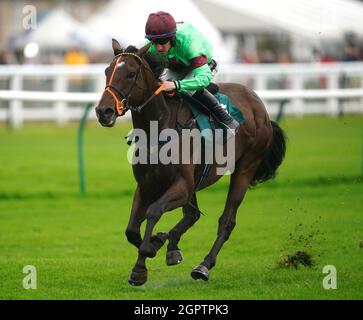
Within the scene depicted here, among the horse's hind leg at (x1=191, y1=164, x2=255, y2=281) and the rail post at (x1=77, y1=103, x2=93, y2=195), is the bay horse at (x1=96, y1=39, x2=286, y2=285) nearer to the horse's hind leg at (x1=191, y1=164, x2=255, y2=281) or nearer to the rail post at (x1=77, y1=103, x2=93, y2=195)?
the horse's hind leg at (x1=191, y1=164, x2=255, y2=281)

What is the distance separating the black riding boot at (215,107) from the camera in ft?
22.7

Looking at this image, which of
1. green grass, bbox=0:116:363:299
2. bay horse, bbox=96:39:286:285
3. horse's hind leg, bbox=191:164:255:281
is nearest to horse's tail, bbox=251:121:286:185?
horse's hind leg, bbox=191:164:255:281

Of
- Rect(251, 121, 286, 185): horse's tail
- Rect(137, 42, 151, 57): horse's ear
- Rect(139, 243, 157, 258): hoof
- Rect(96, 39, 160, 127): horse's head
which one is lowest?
Rect(139, 243, 157, 258): hoof

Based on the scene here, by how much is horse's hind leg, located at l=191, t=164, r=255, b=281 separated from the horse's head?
1.27 meters

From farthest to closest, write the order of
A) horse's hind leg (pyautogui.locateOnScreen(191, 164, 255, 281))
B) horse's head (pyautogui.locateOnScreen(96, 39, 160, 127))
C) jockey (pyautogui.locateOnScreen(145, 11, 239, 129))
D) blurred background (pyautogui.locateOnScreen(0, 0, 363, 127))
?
1. blurred background (pyautogui.locateOnScreen(0, 0, 363, 127))
2. horse's hind leg (pyautogui.locateOnScreen(191, 164, 255, 281))
3. jockey (pyautogui.locateOnScreen(145, 11, 239, 129))
4. horse's head (pyautogui.locateOnScreen(96, 39, 160, 127))

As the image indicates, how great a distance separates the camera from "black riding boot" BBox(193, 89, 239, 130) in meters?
6.93

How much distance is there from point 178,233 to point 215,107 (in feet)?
3.27

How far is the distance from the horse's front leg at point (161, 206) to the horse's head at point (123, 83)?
66 centimetres

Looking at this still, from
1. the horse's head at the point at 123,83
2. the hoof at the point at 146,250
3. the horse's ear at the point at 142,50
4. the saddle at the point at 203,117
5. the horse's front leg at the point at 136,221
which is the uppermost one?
the horse's ear at the point at 142,50

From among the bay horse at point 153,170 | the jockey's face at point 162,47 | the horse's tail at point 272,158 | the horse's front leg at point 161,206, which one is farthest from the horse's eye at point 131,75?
the horse's tail at point 272,158

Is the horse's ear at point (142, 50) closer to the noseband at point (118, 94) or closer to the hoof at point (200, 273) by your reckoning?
the noseband at point (118, 94)

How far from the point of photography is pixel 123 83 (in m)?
6.21

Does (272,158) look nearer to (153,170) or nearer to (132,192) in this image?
(153,170)
